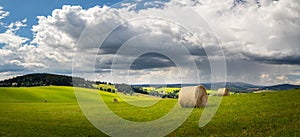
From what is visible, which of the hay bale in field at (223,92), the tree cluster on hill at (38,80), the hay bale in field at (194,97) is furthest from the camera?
the tree cluster on hill at (38,80)

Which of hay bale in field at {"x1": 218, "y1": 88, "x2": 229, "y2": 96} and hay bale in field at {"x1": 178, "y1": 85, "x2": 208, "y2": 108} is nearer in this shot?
hay bale in field at {"x1": 178, "y1": 85, "x2": 208, "y2": 108}

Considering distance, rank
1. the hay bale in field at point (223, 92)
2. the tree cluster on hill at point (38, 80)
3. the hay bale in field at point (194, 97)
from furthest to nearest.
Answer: the tree cluster on hill at point (38, 80)
the hay bale in field at point (223, 92)
the hay bale in field at point (194, 97)

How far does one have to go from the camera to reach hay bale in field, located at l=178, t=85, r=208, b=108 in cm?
3164

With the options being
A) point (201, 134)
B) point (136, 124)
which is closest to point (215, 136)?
point (201, 134)

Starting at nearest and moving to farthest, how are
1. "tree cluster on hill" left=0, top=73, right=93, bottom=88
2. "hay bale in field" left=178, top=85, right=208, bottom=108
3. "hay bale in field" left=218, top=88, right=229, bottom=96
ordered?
1. "hay bale in field" left=178, top=85, right=208, bottom=108
2. "hay bale in field" left=218, top=88, right=229, bottom=96
3. "tree cluster on hill" left=0, top=73, right=93, bottom=88

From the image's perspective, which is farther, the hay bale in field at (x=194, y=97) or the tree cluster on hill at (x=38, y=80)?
the tree cluster on hill at (x=38, y=80)

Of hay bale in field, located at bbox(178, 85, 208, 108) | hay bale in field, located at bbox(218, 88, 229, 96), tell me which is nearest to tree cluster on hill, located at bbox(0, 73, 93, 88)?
hay bale in field, located at bbox(218, 88, 229, 96)

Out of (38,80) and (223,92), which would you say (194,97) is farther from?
(38,80)

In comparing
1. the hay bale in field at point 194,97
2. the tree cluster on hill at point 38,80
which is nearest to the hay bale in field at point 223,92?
the hay bale in field at point 194,97

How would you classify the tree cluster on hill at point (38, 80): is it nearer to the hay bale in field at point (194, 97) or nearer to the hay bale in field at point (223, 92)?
the hay bale in field at point (223, 92)

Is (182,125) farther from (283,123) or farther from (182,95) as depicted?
(182,95)

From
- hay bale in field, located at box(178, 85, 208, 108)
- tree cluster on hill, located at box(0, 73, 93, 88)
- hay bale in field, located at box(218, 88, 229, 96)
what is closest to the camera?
hay bale in field, located at box(178, 85, 208, 108)

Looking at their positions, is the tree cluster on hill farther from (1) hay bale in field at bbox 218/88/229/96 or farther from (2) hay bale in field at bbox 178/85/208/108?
(2) hay bale in field at bbox 178/85/208/108

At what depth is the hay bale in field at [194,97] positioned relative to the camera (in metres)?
31.6
